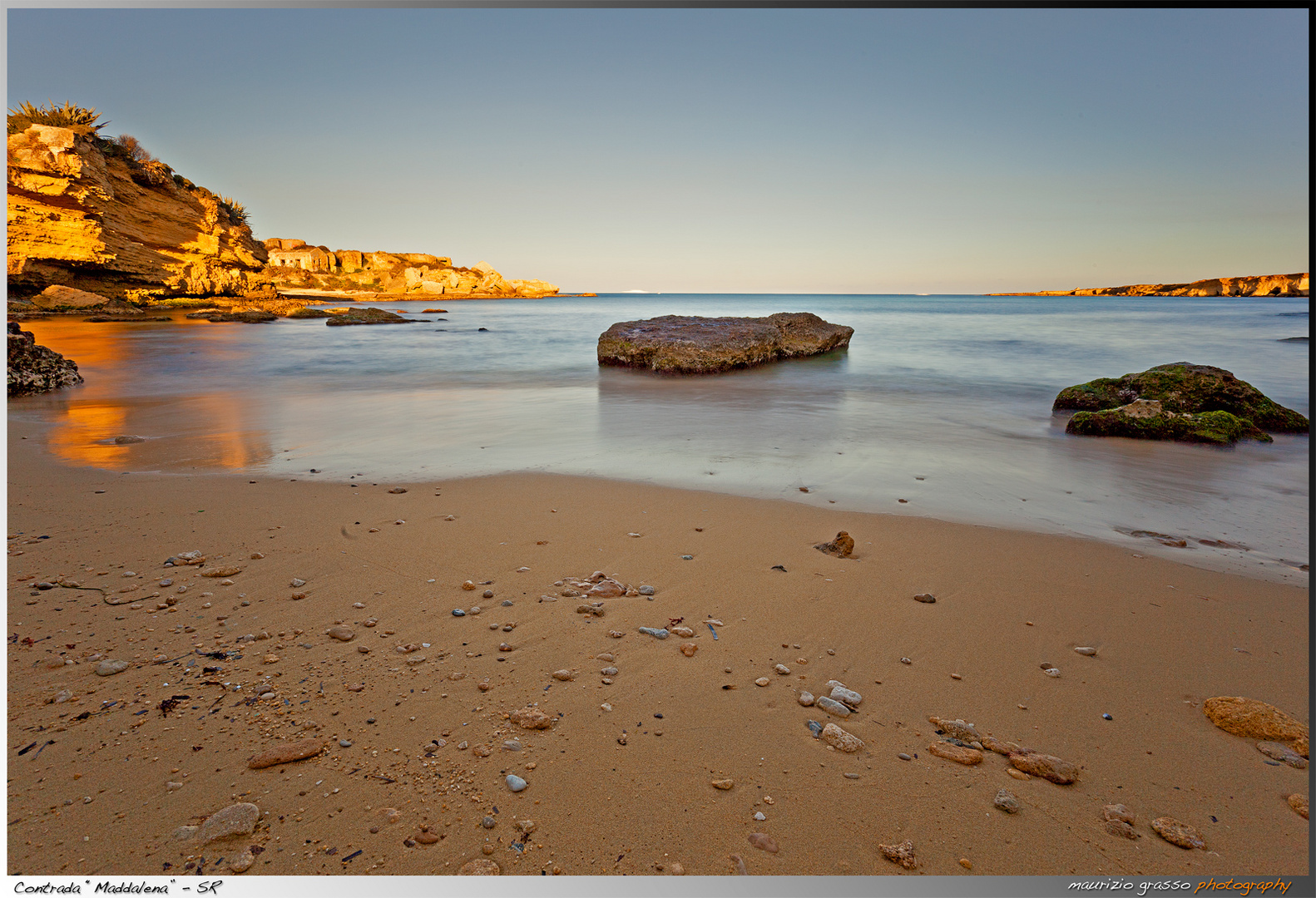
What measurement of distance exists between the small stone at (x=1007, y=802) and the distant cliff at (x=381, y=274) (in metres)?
73.9

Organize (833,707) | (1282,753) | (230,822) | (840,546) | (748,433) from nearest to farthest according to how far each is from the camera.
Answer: (230,822)
(1282,753)
(833,707)
(840,546)
(748,433)

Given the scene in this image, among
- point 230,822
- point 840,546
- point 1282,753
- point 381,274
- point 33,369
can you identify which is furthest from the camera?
point 381,274

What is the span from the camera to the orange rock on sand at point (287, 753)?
1481mm

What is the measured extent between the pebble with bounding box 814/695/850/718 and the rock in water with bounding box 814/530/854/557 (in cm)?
123

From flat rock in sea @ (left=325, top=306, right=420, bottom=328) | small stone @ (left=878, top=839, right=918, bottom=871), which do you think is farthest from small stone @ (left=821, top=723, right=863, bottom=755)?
flat rock in sea @ (left=325, top=306, right=420, bottom=328)

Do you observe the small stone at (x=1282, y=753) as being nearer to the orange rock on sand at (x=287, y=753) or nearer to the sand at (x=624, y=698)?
the sand at (x=624, y=698)

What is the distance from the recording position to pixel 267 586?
2.45 metres

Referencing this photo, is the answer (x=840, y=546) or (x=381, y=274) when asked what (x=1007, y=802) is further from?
(x=381, y=274)

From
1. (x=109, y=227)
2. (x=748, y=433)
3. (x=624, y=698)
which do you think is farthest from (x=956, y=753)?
(x=109, y=227)

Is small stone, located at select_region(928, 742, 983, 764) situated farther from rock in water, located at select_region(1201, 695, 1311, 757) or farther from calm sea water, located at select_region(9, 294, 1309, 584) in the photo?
calm sea water, located at select_region(9, 294, 1309, 584)

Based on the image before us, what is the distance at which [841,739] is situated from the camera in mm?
1655

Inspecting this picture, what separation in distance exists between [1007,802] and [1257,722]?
3.20 feet

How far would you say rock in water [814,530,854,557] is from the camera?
2.99 metres

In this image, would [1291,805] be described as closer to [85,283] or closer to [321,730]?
[321,730]
